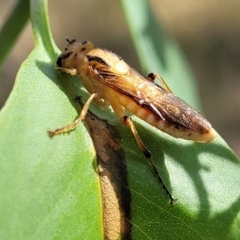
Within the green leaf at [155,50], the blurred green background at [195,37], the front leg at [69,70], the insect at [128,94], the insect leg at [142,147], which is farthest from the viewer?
the blurred green background at [195,37]

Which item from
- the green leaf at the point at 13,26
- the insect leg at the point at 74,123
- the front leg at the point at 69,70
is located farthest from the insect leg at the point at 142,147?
the green leaf at the point at 13,26

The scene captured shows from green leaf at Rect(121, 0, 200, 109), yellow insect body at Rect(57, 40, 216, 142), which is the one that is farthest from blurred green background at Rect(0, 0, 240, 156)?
yellow insect body at Rect(57, 40, 216, 142)

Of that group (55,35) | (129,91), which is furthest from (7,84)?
(129,91)

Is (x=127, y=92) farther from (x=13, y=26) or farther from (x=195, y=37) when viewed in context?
(x=195, y=37)

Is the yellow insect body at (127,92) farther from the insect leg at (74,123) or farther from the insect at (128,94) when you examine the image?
the insect leg at (74,123)

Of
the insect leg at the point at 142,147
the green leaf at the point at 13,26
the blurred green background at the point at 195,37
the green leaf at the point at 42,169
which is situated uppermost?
the green leaf at the point at 13,26

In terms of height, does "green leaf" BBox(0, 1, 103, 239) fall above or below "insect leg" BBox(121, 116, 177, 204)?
above

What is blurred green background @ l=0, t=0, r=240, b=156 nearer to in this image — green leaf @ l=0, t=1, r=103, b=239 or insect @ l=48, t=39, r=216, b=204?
insect @ l=48, t=39, r=216, b=204

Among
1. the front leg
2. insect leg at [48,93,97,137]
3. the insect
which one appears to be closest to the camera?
insect leg at [48,93,97,137]

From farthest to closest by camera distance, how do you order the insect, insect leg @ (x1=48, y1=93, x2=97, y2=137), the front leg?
the insect → the front leg → insect leg @ (x1=48, y1=93, x2=97, y2=137)
